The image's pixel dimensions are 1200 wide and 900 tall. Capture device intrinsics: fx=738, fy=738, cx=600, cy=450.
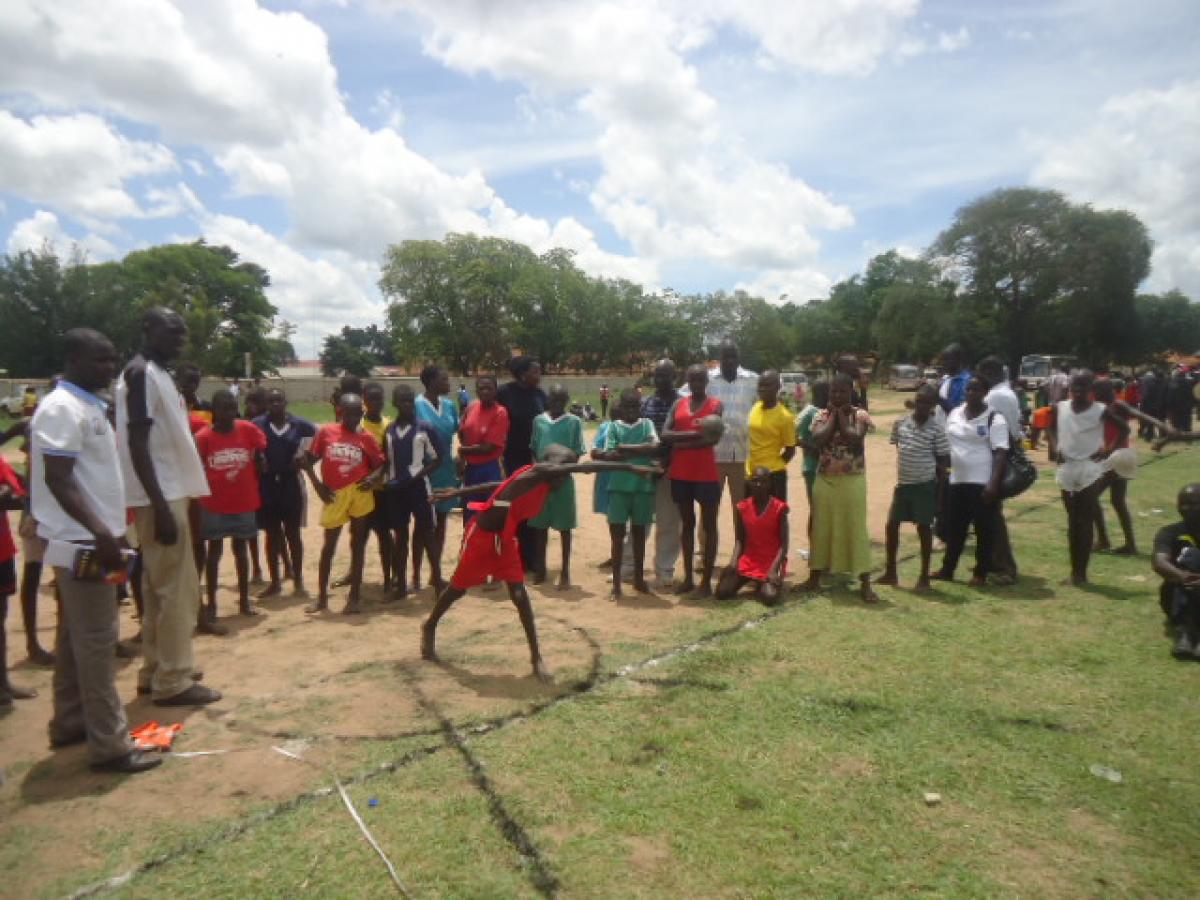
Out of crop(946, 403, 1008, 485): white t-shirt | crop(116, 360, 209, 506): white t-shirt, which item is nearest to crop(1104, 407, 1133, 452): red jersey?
crop(946, 403, 1008, 485): white t-shirt

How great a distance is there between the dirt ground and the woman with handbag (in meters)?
1.59

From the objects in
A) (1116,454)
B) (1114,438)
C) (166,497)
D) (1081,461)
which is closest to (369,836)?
(166,497)

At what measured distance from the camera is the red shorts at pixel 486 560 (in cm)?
488

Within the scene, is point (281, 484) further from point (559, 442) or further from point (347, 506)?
point (559, 442)

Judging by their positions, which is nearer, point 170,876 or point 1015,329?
point 170,876

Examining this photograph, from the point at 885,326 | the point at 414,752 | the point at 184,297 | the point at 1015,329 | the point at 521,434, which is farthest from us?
the point at 885,326

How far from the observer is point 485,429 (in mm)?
6816

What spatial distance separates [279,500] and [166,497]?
2.55 meters

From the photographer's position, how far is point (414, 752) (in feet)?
12.4

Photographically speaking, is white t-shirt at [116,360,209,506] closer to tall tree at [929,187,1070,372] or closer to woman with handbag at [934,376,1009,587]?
woman with handbag at [934,376,1009,587]

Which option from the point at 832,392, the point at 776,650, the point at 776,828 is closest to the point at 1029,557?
the point at 832,392

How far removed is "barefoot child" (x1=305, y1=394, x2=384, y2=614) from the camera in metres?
6.32

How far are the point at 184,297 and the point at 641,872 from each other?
5131 cm

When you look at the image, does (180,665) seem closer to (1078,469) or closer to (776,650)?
(776,650)
